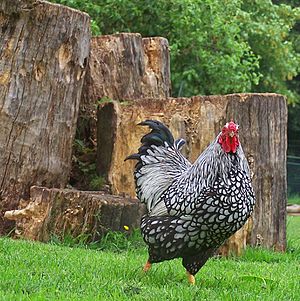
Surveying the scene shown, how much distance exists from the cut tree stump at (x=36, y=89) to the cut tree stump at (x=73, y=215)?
0.50 metres

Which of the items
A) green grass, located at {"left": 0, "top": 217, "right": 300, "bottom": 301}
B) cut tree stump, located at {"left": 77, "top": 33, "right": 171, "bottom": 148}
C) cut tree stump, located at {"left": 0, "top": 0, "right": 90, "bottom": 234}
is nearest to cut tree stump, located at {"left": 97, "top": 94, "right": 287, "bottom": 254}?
cut tree stump, located at {"left": 0, "top": 0, "right": 90, "bottom": 234}

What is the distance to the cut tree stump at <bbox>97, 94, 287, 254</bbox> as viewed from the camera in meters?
9.34

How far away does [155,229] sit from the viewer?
6426 millimetres

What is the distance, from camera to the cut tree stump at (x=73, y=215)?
883 centimetres

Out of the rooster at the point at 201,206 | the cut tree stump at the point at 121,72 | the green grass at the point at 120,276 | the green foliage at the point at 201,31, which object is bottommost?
the green grass at the point at 120,276

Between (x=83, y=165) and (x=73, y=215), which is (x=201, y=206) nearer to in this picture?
(x=73, y=215)

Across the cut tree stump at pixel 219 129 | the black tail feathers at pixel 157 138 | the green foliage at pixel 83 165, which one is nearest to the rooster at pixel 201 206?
the black tail feathers at pixel 157 138

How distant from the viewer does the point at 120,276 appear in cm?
650

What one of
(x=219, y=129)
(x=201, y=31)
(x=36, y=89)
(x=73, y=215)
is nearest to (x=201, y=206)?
(x=73, y=215)

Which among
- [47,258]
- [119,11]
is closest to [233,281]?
[47,258]

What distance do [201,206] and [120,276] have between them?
0.88m

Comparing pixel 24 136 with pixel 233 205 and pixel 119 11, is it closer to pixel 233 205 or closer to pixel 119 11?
pixel 233 205

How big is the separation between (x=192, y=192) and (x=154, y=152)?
34.3 inches

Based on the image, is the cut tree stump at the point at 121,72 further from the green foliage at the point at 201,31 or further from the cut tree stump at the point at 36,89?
the green foliage at the point at 201,31
